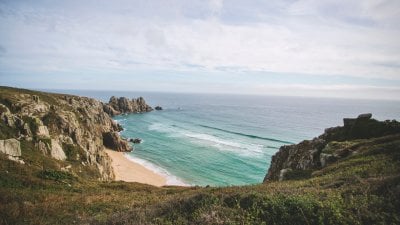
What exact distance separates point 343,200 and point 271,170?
2760 cm

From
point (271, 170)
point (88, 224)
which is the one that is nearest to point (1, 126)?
point (88, 224)

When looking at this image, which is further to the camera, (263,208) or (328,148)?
(328,148)

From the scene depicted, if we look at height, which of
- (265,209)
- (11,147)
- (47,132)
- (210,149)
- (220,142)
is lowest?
(210,149)

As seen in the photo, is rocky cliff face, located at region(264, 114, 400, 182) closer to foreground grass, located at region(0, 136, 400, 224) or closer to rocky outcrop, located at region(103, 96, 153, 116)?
foreground grass, located at region(0, 136, 400, 224)

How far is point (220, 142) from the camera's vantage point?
8588 centimetres

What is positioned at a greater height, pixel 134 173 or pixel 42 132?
pixel 42 132

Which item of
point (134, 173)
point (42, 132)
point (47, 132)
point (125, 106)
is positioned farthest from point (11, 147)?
point (125, 106)

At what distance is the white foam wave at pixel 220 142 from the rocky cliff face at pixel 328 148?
3819 centimetres

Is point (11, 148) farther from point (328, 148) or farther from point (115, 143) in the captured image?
point (115, 143)

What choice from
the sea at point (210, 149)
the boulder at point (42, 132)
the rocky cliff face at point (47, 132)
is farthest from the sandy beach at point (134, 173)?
the boulder at point (42, 132)

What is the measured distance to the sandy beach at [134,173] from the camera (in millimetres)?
52188

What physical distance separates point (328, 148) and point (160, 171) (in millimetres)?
39970

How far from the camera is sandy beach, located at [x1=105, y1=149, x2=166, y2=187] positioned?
52.2 m

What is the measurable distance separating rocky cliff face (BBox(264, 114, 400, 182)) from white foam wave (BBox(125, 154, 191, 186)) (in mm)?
23160
